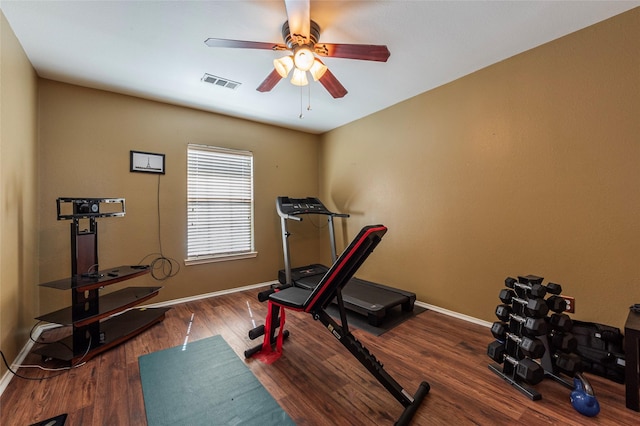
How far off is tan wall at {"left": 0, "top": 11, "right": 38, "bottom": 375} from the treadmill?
8.46ft

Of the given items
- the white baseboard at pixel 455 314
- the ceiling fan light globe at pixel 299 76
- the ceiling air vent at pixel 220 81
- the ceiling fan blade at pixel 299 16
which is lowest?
the white baseboard at pixel 455 314

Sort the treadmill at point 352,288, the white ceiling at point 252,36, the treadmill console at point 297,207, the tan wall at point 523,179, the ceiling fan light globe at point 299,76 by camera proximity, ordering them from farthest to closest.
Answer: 1. the treadmill console at point 297,207
2. the treadmill at point 352,288
3. the ceiling fan light globe at point 299,76
4. the tan wall at point 523,179
5. the white ceiling at point 252,36

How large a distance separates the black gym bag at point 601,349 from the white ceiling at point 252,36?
2.37 metres

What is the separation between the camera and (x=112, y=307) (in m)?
2.38

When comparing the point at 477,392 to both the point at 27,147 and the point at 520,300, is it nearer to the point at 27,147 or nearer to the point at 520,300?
the point at 520,300

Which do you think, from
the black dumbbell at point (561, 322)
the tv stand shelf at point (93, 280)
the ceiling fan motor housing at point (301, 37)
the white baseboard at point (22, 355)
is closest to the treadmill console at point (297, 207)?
the tv stand shelf at point (93, 280)

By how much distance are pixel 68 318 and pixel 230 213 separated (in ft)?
6.99

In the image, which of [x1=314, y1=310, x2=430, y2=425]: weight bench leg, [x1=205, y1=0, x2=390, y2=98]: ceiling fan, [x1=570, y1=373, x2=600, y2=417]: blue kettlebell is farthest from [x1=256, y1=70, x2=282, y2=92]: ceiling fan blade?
[x1=570, y1=373, x2=600, y2=417]: blue kettlebell

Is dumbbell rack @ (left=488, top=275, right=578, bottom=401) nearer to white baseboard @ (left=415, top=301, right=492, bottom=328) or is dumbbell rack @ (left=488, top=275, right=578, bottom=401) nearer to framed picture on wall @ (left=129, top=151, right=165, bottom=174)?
white baseboard @ (left=415, top=301, right=492, bottom=328)

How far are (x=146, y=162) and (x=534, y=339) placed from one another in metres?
4.23

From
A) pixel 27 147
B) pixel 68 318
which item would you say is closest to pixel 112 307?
pixel 68 318

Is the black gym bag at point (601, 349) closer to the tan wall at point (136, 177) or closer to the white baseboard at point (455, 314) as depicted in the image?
the white baseboard at point (455, 314)

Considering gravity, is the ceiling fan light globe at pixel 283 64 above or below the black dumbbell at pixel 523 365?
above

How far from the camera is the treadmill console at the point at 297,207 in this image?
Answer: 3760mm
